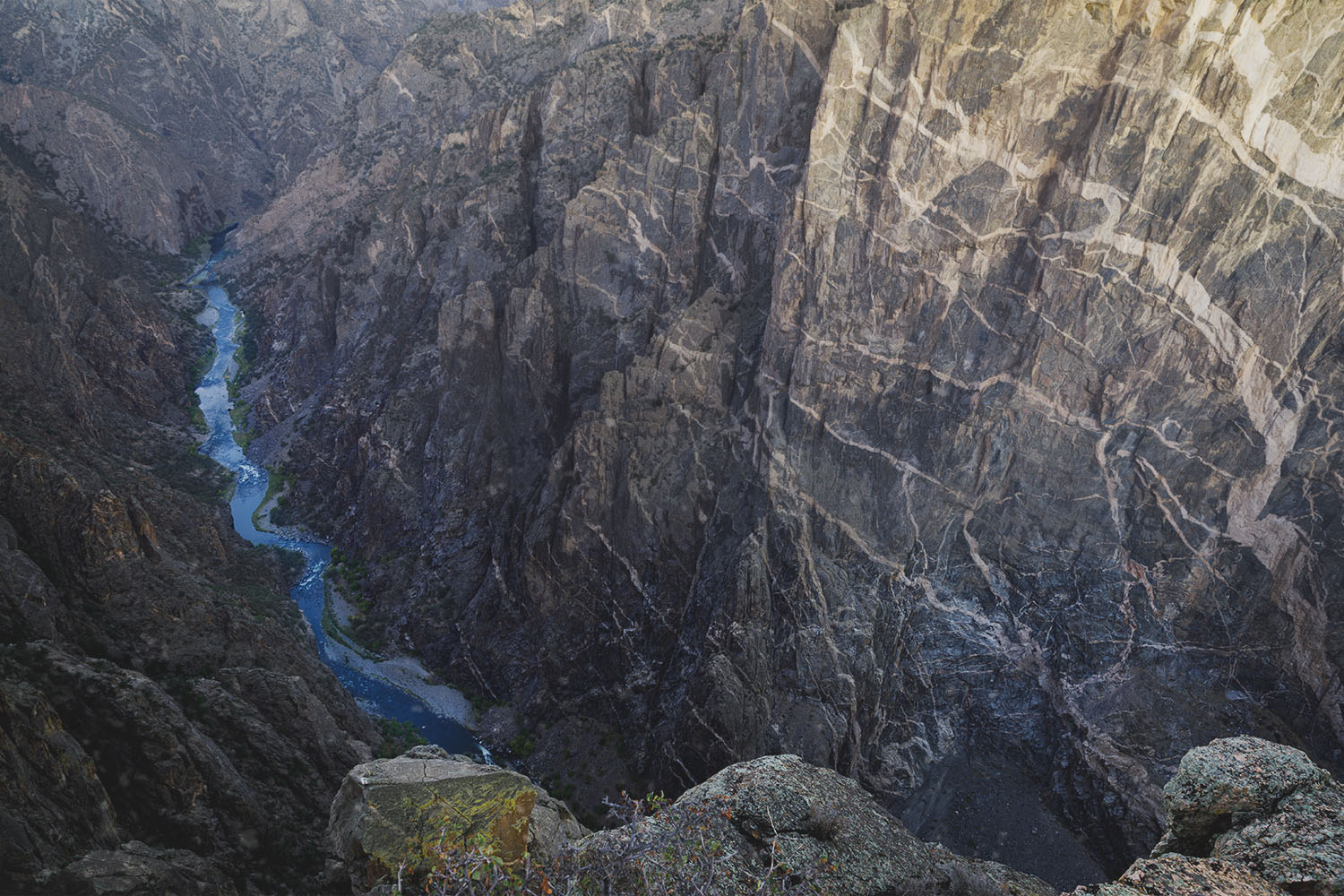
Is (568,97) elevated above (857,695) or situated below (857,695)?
above

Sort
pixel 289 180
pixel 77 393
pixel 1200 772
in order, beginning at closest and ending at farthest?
pixel 1200 772 → pixel 77 393 → pixel 289 180

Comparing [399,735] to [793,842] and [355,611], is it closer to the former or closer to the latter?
[355,611]

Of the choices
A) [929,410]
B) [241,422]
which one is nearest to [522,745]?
[929,410]

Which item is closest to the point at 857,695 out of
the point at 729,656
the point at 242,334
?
the point at 729,656

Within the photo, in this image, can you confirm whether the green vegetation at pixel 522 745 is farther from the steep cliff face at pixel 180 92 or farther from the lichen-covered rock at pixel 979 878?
the steep cliff face at pixel 180 92

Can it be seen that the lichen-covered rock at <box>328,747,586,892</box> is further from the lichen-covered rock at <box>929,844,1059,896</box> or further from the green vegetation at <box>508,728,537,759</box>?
the green vegetation at <box>508,728,537,759</box>

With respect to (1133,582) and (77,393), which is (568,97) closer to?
(77,393)
